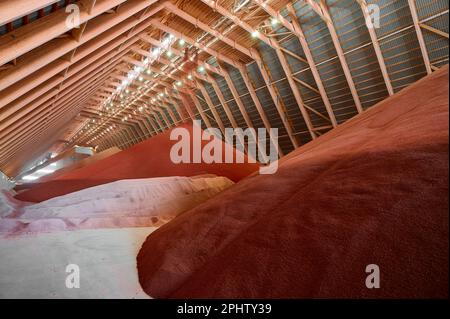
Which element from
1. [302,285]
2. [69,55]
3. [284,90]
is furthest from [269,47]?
[302,285]

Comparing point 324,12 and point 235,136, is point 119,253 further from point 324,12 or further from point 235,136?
point 235,136

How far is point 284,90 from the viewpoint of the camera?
15.7 metres

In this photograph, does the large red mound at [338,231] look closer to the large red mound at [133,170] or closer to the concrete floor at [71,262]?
the concrete floor at [71,262]

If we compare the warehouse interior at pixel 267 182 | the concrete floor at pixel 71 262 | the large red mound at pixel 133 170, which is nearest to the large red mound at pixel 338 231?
the warehouse interior at pixel 267 182

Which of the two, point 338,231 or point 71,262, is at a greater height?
point 338,231

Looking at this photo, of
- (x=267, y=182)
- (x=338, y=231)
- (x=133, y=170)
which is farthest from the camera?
(x=133, y=170)

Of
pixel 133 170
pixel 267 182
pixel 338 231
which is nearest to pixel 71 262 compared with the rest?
pixel 267 182

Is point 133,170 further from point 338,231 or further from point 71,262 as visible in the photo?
point 338,231

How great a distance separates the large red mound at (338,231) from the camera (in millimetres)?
1970

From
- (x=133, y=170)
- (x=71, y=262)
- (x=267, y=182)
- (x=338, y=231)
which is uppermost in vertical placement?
(x=133, y=170)

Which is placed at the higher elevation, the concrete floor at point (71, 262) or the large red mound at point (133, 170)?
the large red mound at point (133, 170)

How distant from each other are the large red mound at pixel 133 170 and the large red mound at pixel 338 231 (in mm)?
5540

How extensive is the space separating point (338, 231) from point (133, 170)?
871 cm

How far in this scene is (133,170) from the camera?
9.82m
